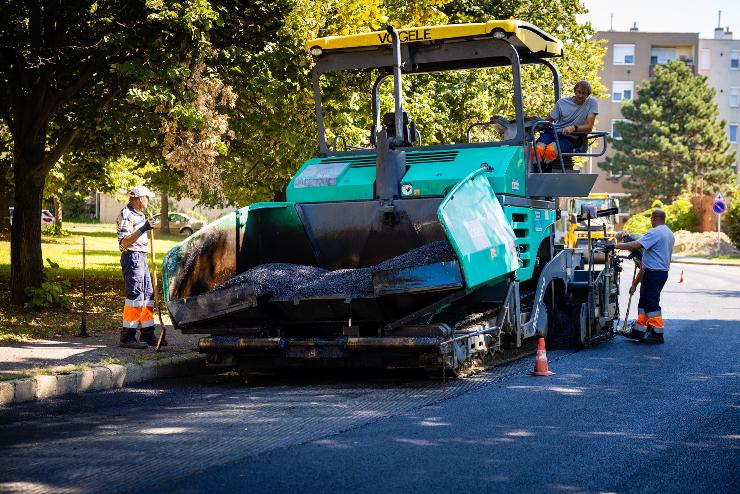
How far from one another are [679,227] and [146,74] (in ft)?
149

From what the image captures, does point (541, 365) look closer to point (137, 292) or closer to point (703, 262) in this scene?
point (137, 292)

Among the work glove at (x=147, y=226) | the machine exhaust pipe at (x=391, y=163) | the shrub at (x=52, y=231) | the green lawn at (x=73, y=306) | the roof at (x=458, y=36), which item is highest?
the roof at (x=458, y=36)

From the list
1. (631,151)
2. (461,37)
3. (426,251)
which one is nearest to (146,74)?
(461,37)

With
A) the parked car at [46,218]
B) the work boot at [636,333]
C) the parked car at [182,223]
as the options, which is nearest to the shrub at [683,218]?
the parked car at [182,223]

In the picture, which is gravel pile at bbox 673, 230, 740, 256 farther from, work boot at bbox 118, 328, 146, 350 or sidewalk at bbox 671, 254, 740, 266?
work boot at bbox 118, 328, 146, 350

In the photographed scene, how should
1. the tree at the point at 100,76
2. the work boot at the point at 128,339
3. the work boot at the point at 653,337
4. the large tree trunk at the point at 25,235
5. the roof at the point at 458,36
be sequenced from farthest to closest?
the large tree trunk at the point at 25,235
the tree at the point at 100,76
the work boot at the point at 653,337
the work boot at the point at 128,339
the roof at the point at 458,36

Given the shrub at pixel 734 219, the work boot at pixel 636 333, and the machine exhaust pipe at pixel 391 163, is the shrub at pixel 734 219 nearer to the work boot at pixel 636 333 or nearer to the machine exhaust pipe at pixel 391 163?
the work boot at pixel 636 333

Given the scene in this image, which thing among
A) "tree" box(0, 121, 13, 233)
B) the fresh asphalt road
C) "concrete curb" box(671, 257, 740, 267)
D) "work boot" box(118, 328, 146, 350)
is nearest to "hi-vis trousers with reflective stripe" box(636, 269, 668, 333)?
the fresh asphalt road

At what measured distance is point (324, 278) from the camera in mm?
9188

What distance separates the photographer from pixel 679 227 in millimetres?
54062

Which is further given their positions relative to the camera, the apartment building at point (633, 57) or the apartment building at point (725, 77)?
the apartment building at point (725, 77)

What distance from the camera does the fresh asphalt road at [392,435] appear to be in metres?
5.54

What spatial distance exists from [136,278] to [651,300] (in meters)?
6.40

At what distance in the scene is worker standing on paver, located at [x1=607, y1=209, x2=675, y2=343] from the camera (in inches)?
499
